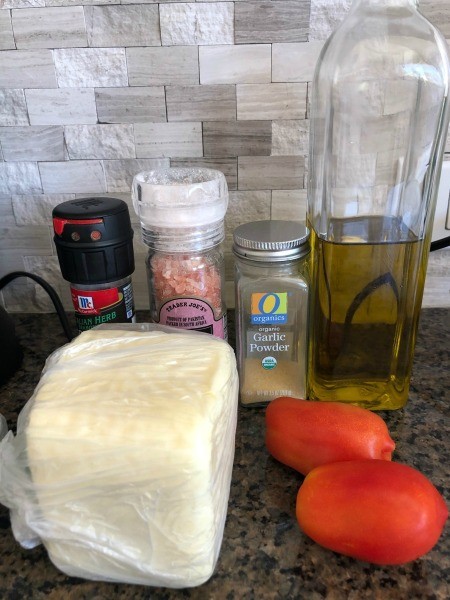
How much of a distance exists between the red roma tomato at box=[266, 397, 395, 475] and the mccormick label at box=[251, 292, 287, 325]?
0.10 m

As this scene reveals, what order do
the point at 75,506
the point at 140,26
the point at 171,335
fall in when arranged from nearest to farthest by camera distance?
the point at 75,506
the point at 171,335
the point at 140,26

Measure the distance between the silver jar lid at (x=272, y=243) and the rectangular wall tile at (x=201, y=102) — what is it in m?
0.20

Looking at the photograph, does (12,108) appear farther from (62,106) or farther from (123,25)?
(123,25)

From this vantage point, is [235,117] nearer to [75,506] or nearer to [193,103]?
[193,103]

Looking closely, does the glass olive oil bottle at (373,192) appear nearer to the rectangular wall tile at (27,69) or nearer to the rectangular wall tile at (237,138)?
the rectangular wall tile at (237,138)

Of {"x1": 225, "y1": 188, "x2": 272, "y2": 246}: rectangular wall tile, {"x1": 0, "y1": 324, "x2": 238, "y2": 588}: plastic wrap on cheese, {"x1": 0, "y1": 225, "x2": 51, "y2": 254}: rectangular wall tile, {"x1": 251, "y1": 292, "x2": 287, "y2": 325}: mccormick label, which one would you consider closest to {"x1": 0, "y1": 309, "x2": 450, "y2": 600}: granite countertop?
{"x1": 0, "y1": 324, "x2": 238, "y2": 588}: plastic wrap on cheese

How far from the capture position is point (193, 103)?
670 mm

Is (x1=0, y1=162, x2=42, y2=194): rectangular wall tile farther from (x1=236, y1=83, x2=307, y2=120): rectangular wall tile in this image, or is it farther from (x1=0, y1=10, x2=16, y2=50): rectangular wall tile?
(x1=236, y1=83, x2=307, y2=120): rectangular wall tile

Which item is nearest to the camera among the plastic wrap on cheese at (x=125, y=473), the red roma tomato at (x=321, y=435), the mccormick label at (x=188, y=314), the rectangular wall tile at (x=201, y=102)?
the plastic wrap on cheese at (x=125, y=473)

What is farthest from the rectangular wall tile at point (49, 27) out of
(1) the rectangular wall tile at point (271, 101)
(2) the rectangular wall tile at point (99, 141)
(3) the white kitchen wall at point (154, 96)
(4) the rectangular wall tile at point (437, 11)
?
(4) the rectangular wall tile at point (437, 11)

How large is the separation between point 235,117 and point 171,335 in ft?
1.13

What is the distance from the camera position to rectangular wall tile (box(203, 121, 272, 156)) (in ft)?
2.23

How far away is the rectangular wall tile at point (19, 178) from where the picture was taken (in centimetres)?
71

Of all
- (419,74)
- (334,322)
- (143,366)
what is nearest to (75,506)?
(143,366)
